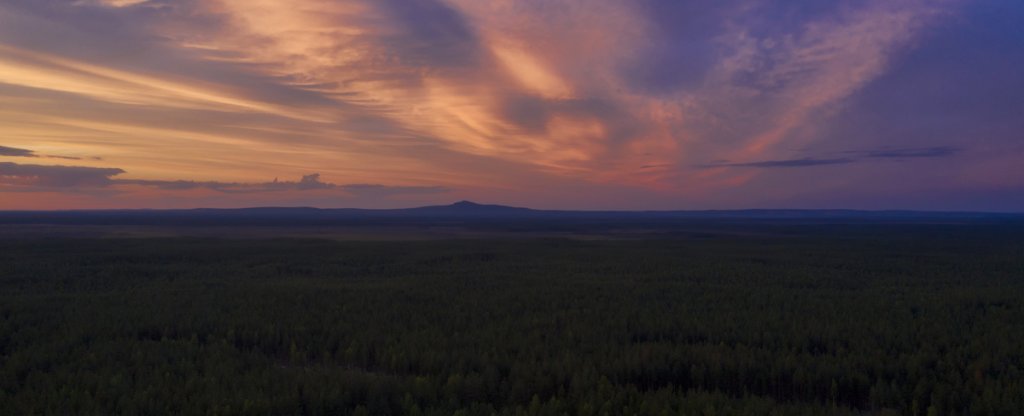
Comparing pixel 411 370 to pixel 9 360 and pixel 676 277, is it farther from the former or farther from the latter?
pixel 676 277

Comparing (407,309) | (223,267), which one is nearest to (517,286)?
(407,309)

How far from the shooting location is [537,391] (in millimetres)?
12430

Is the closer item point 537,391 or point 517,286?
point 537,391

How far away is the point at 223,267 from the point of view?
38.9 metres

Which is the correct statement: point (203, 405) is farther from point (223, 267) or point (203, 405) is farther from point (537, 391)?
point (223, 267)

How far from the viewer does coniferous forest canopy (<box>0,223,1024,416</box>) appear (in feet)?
37.7

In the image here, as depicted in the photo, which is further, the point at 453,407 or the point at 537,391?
the point at 537,391

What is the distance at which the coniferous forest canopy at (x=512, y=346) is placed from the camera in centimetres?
1149

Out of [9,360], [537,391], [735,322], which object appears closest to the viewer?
[537,391]

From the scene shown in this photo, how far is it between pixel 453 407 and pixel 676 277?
22972 mm

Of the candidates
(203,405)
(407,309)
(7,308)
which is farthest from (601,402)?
(7,308)

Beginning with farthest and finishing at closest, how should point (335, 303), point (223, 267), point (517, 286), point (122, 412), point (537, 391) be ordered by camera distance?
point (223, 267)
point (517, 286)
point (335, 303)
point (537, 391)
point (122, 412)

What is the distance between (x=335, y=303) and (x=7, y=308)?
10.7 metres

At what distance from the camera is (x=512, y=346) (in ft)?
50.7
